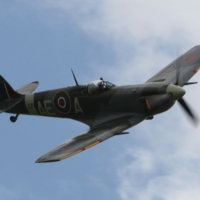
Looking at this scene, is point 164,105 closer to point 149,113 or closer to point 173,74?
point 149,113

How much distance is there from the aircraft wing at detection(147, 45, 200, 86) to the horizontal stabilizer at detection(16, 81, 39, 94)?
6.81m

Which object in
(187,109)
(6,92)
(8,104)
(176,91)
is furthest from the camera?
(6,92)

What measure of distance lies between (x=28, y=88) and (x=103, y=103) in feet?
24.2

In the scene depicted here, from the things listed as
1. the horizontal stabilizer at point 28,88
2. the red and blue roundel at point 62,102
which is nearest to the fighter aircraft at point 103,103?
the red and blue roundel at point 62,102

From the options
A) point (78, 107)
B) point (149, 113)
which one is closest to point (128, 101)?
point (149, 113)

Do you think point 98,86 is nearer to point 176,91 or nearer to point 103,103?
point 103,103

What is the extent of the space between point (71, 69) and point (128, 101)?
3.42m

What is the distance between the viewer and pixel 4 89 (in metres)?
30.5

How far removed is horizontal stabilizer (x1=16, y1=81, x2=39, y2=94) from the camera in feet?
104

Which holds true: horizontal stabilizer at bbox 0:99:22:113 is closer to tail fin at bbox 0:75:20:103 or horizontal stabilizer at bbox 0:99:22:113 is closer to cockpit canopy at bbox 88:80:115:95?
tail fin at bbox 0:75:20:103

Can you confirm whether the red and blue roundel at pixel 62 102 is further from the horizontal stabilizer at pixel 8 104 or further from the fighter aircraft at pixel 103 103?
the horizontal stabilizer at pixel 8 104

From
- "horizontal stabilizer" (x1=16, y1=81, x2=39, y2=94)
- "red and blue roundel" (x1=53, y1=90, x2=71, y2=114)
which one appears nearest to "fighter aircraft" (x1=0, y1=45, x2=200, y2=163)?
"red and blue roundel" (x1=53, y1=90, x2=71, y2=114)

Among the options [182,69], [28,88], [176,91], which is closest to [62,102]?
[28,88]

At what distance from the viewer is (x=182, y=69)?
94.7ft
